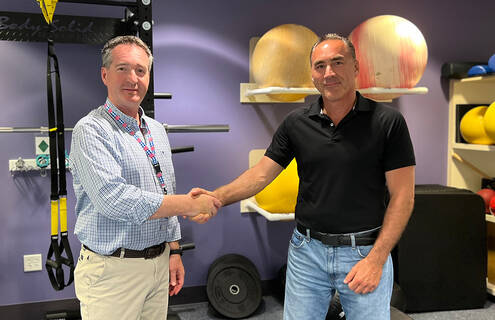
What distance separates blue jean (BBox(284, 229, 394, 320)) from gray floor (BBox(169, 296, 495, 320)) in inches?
62.0

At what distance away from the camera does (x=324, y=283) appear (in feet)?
6.48

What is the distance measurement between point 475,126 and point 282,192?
178 cm

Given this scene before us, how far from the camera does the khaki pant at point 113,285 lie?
1.90 metres

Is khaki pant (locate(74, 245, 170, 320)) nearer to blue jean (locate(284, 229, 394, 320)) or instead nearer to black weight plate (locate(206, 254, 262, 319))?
blue jean (locate(284, 229, 394, 320))

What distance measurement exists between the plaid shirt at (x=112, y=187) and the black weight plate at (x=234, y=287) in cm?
167

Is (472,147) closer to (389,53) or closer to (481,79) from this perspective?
(481,79)

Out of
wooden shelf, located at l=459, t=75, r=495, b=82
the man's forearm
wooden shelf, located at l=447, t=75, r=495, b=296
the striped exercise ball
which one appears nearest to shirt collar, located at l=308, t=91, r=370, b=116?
the man's forearm

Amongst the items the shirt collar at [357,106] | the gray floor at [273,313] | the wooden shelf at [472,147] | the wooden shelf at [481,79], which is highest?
the wooden shelf at [481,79]

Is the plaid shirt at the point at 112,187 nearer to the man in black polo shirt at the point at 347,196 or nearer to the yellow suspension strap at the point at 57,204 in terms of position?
the yellow suspension strap at the point at 57,204

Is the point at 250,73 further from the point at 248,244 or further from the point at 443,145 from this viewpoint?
the point at 443,145

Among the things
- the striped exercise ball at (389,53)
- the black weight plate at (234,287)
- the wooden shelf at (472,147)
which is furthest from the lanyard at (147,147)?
the wooden shelf at (472,147)

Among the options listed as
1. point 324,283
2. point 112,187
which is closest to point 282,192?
point 324,283

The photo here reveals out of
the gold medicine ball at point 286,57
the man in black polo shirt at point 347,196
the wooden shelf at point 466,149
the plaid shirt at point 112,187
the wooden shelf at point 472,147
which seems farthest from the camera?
the wooden shelf at point 466,149

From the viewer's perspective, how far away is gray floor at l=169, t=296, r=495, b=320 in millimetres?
3492
